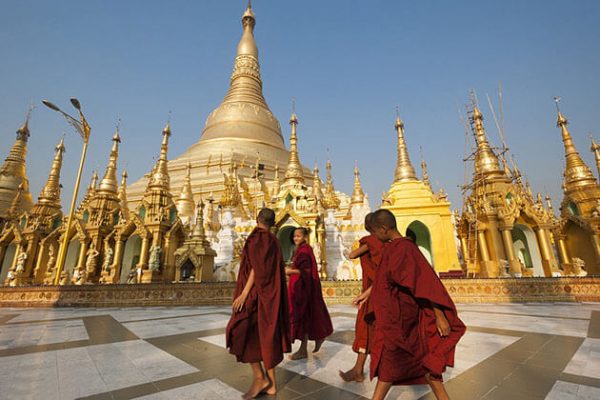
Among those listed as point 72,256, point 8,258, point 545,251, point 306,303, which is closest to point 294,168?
point 545,251

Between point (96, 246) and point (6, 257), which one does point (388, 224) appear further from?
point (6, 257)

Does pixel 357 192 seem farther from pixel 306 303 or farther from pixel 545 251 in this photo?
pixel 306 303

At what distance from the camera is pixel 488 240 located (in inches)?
574

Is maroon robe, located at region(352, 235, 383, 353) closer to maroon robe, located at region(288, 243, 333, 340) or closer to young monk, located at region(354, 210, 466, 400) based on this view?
young monk, located at region(354, 210, 466, 400)

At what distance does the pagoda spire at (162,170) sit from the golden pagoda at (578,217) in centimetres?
2262

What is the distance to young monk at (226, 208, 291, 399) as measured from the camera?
2.65m

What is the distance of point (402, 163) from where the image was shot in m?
20.8

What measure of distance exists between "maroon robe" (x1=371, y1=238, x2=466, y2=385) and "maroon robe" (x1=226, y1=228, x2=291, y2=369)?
0.92m

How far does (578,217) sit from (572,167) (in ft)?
13.7

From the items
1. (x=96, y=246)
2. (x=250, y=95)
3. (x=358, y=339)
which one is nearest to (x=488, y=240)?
(x=358, y=339)

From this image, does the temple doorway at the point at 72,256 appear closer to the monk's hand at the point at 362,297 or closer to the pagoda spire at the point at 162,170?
the pagoda spire at the point at 162,170

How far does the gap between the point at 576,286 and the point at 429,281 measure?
11937mm

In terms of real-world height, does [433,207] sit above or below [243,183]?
below

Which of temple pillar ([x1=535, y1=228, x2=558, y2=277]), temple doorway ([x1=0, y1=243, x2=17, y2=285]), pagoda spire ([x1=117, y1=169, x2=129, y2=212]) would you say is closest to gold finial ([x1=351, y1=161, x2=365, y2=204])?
temple pillar ([x1=535, y1=228, x2=558, y2=277])
